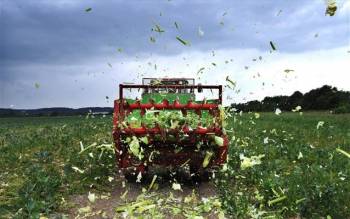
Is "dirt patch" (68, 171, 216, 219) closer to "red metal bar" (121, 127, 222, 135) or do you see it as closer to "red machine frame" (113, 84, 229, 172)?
"red machine frame" (113, 84, 229, 172)

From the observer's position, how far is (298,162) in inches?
655

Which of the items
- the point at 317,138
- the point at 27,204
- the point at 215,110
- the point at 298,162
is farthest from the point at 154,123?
the point at 317,138

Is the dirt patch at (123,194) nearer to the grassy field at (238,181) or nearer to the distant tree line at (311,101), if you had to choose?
the grassy field at (238,181)

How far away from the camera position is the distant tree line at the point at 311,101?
210 feet

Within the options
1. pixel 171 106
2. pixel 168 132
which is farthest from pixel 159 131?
pixel 171 106

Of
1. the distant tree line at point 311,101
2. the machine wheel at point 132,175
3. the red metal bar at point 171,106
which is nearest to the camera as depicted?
the red metal bar at point 171,106

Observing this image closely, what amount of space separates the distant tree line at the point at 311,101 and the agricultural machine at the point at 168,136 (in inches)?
1879

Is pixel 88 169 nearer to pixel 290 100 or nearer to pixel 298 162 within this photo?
pixel 298 162

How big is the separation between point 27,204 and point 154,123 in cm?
327

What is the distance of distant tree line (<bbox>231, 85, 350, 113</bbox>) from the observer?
64125 mm

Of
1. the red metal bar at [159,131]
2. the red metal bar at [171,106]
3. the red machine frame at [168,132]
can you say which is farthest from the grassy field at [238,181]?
the red metal bar at [171,106]

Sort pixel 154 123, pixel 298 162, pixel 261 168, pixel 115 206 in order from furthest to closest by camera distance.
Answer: pixel 298 162
pixel 261 168
pixel 154 123
pixel 115 206

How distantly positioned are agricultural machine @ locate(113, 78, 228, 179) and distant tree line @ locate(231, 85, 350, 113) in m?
47.7

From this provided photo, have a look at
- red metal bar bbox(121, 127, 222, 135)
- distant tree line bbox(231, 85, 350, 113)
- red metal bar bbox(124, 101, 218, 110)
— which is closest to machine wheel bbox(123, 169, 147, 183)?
red metal bar bbox(121, 127, 222, 135)
